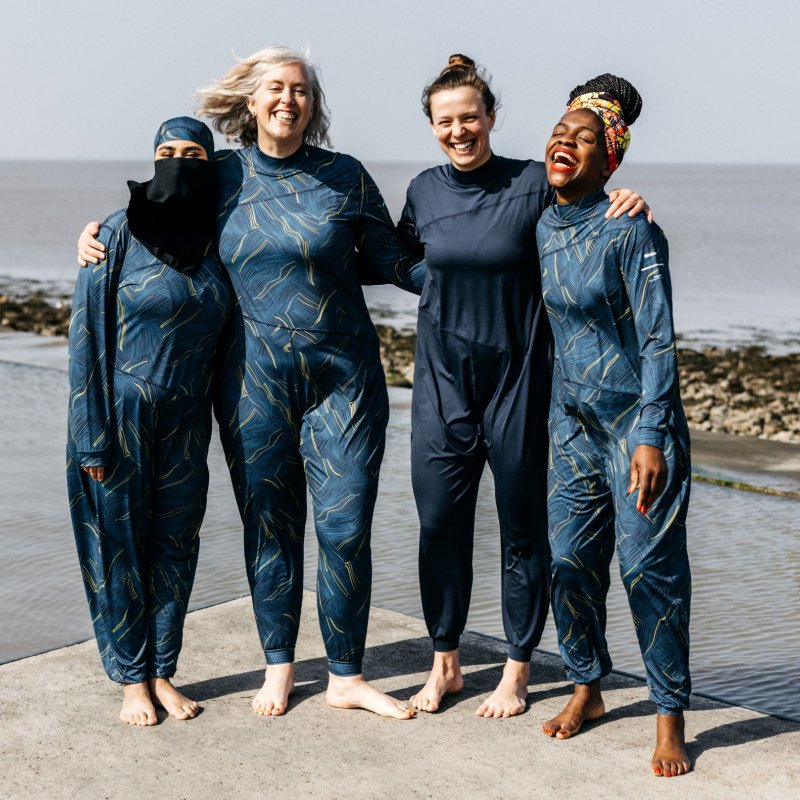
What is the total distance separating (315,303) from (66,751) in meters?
1.43

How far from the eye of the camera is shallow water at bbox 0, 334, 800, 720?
15.0 ft

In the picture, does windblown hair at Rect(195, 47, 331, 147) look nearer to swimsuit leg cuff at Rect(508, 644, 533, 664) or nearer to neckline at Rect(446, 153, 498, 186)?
neckline at Rect(446, 153, 498, 186)

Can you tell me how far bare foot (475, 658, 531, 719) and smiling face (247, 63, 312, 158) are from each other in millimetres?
1695

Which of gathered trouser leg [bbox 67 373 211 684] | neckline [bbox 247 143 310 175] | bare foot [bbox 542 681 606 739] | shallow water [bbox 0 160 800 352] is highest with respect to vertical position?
neckline [bbox 247 143 310 175]

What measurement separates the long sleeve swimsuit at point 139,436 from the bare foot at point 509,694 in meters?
0.96

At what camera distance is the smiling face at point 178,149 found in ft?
11.8

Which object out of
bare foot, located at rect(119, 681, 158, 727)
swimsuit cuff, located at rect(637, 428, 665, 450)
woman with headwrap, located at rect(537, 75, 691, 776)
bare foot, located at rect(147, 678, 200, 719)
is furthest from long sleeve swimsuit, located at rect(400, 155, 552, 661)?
bare foot, located at rect(119, 681, 158, 727)

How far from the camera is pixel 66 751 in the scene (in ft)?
11.5

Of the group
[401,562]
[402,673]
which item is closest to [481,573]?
[401,562]

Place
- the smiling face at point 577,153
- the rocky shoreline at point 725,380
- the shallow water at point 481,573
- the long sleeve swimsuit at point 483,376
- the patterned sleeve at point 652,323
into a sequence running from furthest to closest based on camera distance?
the rocky shoreline at point 725,380, the shallow water at point 481,573, the long sleeve swimsuit at point 483,376, the smiling face at point 577,153, the patterned sleeve at point 652,323

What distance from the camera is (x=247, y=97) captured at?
3.75 m

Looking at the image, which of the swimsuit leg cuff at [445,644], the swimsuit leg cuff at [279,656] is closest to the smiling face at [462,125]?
the swimsuit leg cuff at [445,644]

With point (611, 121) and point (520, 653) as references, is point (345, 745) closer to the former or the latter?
point (520, 653)

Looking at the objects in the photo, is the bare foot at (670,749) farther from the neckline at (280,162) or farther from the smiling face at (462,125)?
the neckline at (280,162)
